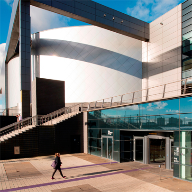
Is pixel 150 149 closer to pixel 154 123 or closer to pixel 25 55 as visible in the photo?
pixel 154 123

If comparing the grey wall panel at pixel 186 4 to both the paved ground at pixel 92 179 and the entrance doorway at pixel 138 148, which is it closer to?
the entrance doorway at pixel 138 148

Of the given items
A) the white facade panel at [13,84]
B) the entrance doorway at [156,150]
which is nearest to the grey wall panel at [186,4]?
the entrance doorway at [156,150]

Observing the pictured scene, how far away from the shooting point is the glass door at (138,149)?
16.7 m

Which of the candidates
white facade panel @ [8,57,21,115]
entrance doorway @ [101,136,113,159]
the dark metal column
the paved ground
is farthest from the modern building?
white facade panel @ [8,57,21,115]

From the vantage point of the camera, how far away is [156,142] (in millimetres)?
16188

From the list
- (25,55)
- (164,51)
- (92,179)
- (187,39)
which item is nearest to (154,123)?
(92,179)

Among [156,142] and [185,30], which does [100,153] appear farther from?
[185,30]

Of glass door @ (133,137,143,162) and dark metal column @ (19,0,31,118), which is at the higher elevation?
dark metal column @ (19,0,31,118)

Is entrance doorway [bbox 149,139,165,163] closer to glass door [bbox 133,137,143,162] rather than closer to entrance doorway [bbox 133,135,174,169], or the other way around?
entrance doorway [bbox 133,135,174,169]

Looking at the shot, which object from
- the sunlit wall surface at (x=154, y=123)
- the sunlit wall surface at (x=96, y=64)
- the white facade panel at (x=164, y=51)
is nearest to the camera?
the sunlit wall surface at (x=154, y=123)

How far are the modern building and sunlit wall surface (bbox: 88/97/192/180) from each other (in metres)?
0.09

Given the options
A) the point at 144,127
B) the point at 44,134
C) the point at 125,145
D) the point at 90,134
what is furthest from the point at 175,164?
the point at 44,134

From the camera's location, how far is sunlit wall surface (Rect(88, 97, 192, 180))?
11406 mm

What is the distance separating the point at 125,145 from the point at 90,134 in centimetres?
562
